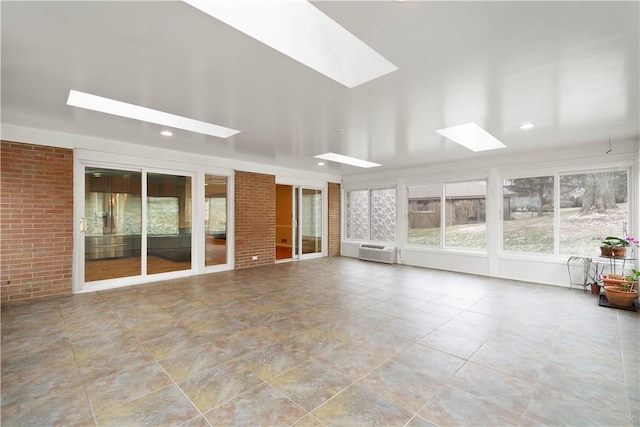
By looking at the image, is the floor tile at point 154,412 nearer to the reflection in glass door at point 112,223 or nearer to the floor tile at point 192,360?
the floor tile at point 192,360

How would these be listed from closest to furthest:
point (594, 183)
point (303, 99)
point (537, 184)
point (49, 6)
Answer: point (49, 6) < point (303, 99) < point (594, 183) < point (537, 184)

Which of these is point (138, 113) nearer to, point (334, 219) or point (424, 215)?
point (334, 219)

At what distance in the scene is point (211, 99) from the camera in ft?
9.77

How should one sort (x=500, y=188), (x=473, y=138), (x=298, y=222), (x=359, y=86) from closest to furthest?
(x=359, y=86) < (x=473, y=138) < (x=500, y=188) < (x=298, y=222)

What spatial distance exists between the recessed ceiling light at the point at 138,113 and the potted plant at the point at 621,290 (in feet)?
19.0

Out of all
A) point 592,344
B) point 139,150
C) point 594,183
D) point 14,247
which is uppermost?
point 139,150

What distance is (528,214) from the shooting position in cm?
535

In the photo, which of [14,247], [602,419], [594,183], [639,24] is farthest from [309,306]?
[594,183]

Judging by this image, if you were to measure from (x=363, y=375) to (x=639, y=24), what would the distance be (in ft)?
9.92

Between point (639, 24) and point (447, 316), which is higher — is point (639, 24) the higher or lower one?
the higher one

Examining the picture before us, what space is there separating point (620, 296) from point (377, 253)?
4429 mm

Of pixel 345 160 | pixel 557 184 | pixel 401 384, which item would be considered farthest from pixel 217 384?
pixel 557 184

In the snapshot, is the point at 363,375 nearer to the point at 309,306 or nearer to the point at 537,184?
the point at 309,306

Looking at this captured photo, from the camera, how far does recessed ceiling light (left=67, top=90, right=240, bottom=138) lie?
10.4ft
